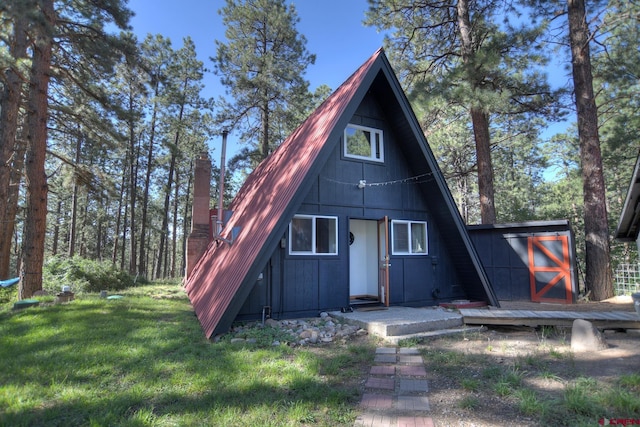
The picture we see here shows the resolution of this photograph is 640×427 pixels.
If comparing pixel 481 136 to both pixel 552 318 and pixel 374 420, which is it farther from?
pixel 374 420

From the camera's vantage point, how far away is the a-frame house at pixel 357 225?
6516 millimetres

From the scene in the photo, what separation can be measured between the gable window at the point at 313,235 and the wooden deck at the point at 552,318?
9.54ft

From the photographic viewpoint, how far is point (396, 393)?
3514 millimetres

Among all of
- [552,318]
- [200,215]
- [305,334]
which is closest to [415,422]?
[305,334]

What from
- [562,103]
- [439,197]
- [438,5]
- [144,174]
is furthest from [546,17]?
[144,174]

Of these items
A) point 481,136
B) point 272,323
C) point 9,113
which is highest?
point 481,136

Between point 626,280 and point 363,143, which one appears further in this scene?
point 626,280

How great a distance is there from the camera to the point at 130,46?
980cm

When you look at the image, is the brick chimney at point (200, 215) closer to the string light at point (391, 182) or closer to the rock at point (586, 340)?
the string light at point (391, 182)

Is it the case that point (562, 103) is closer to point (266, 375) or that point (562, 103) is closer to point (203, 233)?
point (266, 375)

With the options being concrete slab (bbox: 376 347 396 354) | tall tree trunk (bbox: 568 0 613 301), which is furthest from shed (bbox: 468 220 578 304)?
concrete slab (bbox: 376 347 396 354)

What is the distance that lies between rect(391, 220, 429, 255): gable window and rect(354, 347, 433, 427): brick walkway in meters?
3.57

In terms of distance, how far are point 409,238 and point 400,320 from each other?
2.73m

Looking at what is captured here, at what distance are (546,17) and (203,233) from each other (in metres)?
14.2
